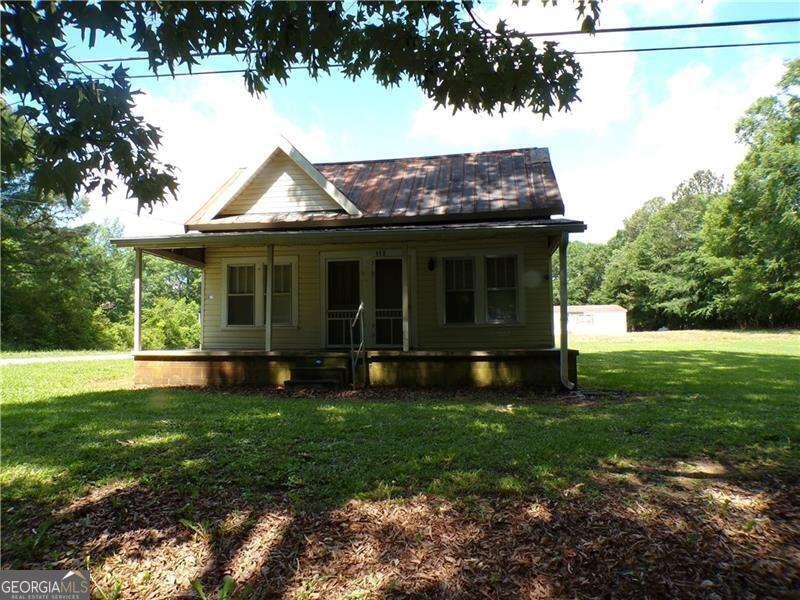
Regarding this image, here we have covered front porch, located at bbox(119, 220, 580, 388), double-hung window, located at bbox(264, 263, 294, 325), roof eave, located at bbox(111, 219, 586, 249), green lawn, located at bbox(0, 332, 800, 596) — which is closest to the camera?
green lawn, located at bbox(0, 332, 800, 596)

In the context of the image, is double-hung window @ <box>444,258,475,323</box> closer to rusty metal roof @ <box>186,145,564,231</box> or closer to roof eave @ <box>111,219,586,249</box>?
rusty metal roof @ <box>186,145,564,231</box>

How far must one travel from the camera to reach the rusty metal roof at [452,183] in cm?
1105

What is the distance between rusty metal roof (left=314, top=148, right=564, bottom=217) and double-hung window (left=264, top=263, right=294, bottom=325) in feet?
8.19

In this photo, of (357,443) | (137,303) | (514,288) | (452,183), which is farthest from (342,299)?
(357,443)

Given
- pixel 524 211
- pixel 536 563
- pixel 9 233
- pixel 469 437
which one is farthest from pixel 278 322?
pixel 9 233

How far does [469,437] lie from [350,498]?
205 cm

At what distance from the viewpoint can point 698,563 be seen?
287 centimetres

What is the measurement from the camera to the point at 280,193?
11961 mm

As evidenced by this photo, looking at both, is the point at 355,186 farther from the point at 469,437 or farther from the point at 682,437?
the point at 682,437

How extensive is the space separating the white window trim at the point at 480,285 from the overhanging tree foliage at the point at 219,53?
→ 7.12m

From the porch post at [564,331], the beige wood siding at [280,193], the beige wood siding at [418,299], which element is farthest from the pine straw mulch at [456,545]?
the beige wood siding at [280,193]

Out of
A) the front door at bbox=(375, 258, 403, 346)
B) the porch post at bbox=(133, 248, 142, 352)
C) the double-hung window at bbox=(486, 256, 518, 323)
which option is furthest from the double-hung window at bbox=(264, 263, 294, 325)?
the double-hung window at bbox=(486, 256, 518, 323)

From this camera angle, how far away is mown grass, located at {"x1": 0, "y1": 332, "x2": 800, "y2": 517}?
4035mm

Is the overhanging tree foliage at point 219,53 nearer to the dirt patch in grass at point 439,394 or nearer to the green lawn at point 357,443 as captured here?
the green lawn at point 357,443
